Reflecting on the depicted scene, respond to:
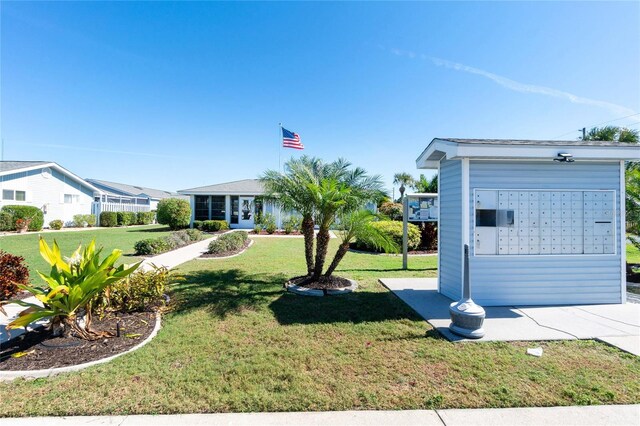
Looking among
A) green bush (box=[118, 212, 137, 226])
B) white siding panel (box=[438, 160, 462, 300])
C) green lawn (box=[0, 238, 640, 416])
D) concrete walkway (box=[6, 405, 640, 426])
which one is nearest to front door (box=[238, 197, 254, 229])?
green bush (box=[118, 212, 137, 226])

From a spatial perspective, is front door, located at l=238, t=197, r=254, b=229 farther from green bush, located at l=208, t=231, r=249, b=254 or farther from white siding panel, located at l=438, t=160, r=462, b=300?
white siding panel, located at l=438, t=160, r=462, b=300

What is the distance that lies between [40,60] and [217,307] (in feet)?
37.3

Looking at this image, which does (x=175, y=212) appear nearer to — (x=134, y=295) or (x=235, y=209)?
(x=235, y=209)

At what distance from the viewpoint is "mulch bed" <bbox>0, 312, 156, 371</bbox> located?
313 cm

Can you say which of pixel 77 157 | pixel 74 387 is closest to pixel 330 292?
pixel 74 387

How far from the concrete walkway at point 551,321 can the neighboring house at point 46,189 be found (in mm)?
27372

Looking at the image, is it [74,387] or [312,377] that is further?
[312,377]

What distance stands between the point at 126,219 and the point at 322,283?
92.5 ft

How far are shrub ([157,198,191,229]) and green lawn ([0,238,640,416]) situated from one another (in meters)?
17.6

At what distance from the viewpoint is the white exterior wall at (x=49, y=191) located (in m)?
19.8

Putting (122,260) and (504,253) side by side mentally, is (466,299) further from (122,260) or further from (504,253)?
(122,260)

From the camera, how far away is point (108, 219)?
25438 millimetres

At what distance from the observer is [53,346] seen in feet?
11.3

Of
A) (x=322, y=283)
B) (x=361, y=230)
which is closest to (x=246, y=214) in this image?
(x=322, y=283)
